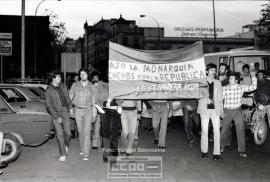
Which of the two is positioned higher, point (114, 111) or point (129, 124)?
point (114, 111)

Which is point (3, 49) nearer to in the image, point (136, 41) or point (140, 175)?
point (140, 175)

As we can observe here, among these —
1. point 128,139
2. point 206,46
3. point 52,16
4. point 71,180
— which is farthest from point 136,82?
point 206,46

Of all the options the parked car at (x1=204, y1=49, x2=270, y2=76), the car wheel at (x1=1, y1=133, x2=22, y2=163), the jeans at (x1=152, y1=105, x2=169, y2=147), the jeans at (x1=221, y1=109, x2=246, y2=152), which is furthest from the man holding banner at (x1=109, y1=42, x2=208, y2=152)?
the parked car at (x1=204, y1=49, x2=270, y2=76)

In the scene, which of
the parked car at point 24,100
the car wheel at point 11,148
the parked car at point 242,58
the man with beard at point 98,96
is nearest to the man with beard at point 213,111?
the man with beard at point 98,96

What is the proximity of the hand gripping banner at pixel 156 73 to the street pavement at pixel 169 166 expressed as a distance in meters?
1.36

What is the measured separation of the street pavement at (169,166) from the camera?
6.82 m

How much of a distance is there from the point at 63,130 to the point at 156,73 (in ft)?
7.78

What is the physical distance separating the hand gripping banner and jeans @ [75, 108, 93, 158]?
0.64 m

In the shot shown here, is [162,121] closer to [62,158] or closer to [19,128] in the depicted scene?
[62,158]

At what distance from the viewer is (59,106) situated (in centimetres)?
826

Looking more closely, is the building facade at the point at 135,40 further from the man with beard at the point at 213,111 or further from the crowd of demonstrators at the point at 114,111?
the man with beard at the point at 213,111

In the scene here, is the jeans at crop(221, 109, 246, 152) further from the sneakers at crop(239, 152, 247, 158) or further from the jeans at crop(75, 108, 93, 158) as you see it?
the jeans at crop(75, 108, 93, 158)

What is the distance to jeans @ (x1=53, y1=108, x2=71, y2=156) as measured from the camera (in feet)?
26.8

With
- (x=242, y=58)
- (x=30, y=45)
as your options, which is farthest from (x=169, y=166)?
(x=30, y=45)
